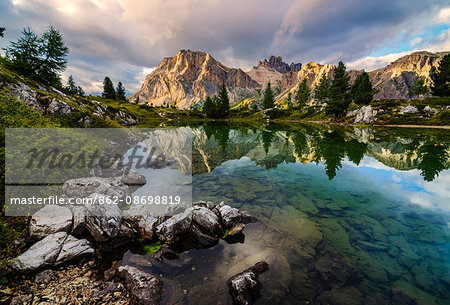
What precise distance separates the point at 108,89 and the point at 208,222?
159868mm

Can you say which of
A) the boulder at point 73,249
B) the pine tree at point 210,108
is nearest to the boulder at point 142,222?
the boulder at point 73,249

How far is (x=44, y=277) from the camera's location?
20.9 ft

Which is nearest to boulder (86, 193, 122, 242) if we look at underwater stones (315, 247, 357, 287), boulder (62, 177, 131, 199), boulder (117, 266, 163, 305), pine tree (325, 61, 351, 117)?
boulder (117, 266, 163, 305)

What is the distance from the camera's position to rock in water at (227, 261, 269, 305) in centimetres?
627

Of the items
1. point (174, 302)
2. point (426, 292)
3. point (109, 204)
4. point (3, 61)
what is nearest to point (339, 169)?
point (426, 292)

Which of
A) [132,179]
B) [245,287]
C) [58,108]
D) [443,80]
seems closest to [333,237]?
[245,287]

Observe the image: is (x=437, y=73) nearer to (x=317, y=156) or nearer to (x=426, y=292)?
(x=317, y=156)

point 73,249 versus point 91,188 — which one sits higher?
point 91,188

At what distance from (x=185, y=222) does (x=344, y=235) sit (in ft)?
29.6

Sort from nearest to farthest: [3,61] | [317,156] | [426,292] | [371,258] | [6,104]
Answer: [426,292]
[371,258]
[6,104]
[317,156]
[3,61]

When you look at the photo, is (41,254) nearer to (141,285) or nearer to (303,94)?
(141,285)

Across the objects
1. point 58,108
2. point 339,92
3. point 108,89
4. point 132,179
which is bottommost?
point 132,179

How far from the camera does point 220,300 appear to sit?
6.29 m

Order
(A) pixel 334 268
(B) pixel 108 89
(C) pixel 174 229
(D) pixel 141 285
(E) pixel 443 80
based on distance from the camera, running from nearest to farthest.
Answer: (D) pixel 141 285
(A) pixel 334 268
(C) pixel 174 229
(E) pixel 443 80
(B) pixel 108 89
